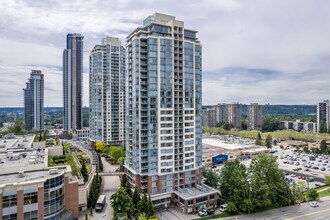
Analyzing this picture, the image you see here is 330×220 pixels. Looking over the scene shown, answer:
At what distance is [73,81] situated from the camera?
13888 cm

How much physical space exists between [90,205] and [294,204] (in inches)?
1281

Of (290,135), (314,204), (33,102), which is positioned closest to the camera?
(314,204)

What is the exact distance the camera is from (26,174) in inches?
1220

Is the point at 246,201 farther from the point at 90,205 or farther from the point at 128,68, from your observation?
the point at 128,68

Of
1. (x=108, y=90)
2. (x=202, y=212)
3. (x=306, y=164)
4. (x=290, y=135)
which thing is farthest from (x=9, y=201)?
(x=290, y=135)

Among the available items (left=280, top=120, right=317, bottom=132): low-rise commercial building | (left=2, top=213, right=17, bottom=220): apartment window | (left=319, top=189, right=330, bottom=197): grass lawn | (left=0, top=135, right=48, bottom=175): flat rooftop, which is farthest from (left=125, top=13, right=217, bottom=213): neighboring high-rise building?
(left=280, top=120, right=317, bottom=132): low-rise commercial building

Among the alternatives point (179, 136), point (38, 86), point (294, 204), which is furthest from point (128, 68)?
point (38, 86)

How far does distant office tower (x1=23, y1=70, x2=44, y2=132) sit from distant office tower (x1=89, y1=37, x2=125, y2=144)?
78.5 meters

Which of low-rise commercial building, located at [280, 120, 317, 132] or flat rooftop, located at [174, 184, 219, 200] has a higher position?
low-rise commercial building, located at [280, 120, 317, 132]

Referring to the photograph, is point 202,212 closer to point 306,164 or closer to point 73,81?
point 306,164

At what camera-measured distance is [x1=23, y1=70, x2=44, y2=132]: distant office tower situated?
5536 inches

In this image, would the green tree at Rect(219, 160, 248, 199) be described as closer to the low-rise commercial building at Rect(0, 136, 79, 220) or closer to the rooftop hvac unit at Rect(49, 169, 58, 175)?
the low-rise commercial building at Rect(0, 136, 79, 220)

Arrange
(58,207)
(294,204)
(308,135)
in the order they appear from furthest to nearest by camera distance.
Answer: (308,135) < (294,204) < (58,207)

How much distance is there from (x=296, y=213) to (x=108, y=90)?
6086 centimetres
